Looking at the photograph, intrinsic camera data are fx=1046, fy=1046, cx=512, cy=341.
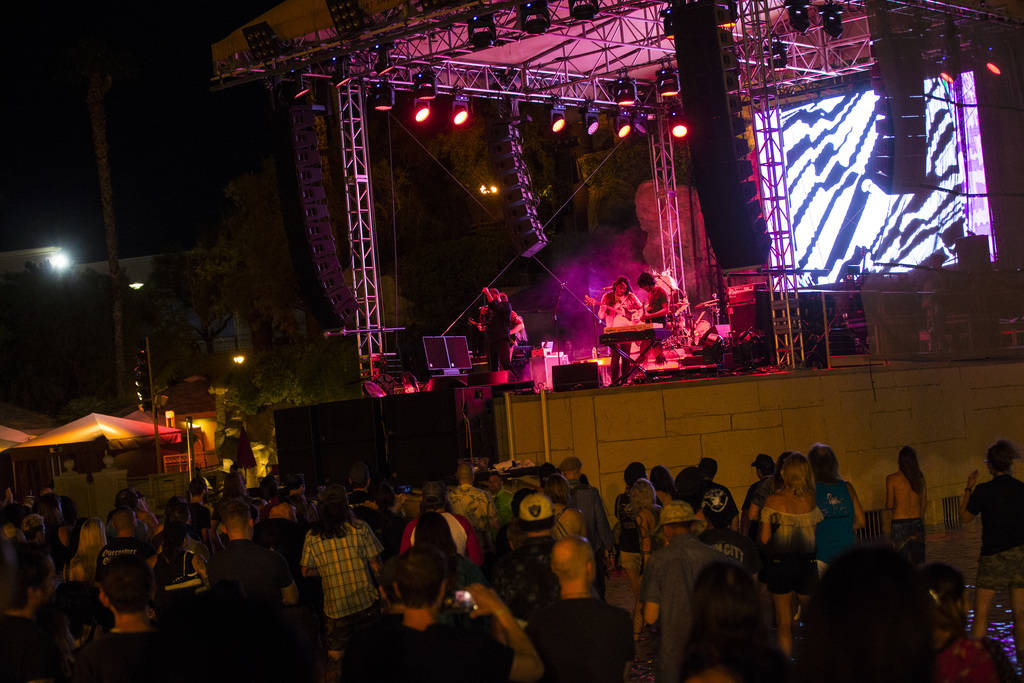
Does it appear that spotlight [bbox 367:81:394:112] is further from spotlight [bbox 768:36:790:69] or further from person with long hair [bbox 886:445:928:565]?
person with long hair [bbox 886:445:928:565]

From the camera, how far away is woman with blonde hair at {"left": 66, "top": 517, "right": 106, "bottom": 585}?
611 centimetres

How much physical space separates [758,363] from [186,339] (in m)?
28.6

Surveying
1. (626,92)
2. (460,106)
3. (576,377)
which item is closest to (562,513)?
(576,377)

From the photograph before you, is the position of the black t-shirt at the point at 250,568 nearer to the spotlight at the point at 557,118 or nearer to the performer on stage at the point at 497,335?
the performer on stage at the point at 497,335

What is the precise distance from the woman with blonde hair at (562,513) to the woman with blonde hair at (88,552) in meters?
2.67

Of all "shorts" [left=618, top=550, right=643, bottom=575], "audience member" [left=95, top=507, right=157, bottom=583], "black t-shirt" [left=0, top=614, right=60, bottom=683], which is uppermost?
"audience member" [left=95, top=507, right=157, bottom=583]

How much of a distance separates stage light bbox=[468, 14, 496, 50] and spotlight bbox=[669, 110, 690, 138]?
5328mm

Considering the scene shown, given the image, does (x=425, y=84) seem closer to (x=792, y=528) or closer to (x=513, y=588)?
(x=792, y=528)

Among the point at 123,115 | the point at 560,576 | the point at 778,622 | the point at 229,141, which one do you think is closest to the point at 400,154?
the point at 229,141

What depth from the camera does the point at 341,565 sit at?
227 inches

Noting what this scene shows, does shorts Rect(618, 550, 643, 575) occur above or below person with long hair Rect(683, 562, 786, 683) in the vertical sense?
below

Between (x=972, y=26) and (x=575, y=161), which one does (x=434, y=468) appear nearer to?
(x=972, y=26)

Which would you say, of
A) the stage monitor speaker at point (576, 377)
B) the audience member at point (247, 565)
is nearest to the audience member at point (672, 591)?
the audience member at point (247, 565)

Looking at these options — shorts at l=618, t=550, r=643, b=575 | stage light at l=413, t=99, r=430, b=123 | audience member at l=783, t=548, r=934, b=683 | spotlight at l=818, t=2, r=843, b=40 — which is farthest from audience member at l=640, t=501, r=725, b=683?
stage light at l=413, t=99, r=430, b=123
